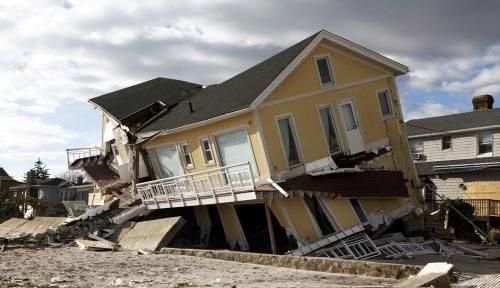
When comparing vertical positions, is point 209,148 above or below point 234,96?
below

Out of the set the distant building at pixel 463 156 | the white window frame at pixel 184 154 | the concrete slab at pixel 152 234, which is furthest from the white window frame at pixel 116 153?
the distant building at pixel 463 156

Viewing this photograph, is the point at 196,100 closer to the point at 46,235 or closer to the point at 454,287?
the point at 46,235

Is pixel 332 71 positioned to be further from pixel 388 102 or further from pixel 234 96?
pixel 234 96

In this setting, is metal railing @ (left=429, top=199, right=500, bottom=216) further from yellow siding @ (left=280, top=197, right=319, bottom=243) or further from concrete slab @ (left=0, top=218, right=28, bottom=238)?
concrete slab @ (left=0, top=218, right=28, bottom=238)

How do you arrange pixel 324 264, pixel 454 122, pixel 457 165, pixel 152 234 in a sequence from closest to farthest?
pixel 324 264
pixel 152 234
pixel 457 165
pixel 454 122

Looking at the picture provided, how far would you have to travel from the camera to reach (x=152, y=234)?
19969 mm

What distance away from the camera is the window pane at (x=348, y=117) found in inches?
818

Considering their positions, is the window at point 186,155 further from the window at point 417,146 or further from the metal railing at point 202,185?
the window at point 417,146

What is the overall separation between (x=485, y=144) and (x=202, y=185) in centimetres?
2176

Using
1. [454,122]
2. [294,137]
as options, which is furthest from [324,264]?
[454,122]

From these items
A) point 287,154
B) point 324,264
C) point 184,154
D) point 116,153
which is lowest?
point 324,264

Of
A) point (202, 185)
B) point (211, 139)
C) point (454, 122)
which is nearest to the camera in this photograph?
point (211, 139)

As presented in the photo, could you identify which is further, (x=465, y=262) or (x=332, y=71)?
(x=332, y=71)

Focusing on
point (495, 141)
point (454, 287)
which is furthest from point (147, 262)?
point (495, 141)
